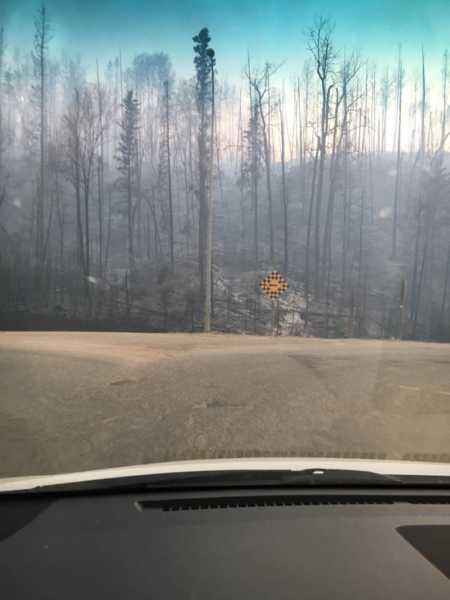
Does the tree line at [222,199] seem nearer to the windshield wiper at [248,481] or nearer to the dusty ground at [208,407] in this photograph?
the dusty ground at [208,407]

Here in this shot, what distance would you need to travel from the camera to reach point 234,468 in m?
3.96

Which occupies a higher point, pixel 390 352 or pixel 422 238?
pixel 422 238

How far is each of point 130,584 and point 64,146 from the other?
82.2 ft

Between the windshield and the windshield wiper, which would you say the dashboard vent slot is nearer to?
the windshield wiper

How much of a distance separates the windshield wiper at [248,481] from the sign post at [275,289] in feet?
71.0

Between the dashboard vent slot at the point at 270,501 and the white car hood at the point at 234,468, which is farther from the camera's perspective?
the white car hood at the point at 234,468

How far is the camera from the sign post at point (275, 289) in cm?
2594

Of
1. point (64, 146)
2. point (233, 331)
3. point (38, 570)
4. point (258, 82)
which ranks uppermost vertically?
point (258, 82)

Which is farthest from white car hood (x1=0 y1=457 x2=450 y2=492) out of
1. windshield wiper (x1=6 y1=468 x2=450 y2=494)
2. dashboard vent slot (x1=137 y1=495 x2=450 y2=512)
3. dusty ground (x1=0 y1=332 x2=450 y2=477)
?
dusty ground (x1=0 y1=332 x2=450 y2=477)

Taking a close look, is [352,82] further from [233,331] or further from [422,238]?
[233,331]

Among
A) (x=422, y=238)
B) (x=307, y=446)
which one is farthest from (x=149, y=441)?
(x=422, y=238)

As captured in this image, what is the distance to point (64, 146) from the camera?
25969 mm

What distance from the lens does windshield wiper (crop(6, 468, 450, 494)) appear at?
375 centimetres

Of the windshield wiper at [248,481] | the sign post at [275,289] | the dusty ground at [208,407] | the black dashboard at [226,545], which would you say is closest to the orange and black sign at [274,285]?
the sign post at [275,289]
